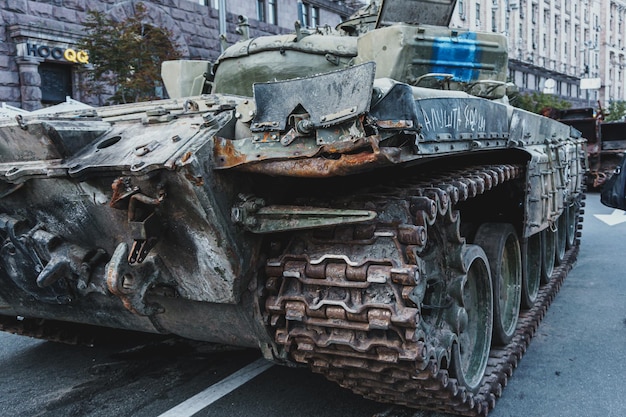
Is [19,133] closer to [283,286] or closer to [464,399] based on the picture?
[283,286]

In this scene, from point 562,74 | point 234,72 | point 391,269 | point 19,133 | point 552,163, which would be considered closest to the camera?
point 391,269

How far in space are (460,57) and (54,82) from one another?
37.1ft

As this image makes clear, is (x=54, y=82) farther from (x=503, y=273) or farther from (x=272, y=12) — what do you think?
(x=503, y=273)

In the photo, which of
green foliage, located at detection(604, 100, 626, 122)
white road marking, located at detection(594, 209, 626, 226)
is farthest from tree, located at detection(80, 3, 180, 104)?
green foliage, located at detection(604, 100, 626, 122)

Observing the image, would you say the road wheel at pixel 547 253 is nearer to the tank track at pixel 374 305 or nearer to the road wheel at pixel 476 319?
the road wheel at pixel 476 319

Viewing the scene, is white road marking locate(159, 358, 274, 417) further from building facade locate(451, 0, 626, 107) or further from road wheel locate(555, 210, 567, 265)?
building facade locate(451, 0, 626, 107)

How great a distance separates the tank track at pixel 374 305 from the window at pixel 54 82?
1209 centimetres

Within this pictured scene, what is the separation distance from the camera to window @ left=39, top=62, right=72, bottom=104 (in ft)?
45.7

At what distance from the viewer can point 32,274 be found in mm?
3789

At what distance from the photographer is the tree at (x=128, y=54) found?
38.7 feet

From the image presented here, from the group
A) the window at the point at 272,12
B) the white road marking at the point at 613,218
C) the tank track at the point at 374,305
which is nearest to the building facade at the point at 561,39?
the window at the point at 272,12

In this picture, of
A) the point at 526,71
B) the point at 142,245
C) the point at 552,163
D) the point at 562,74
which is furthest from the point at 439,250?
the point at 562,74

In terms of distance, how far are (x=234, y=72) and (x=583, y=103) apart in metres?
51.4

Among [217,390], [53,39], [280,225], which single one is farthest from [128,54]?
[280,225]
